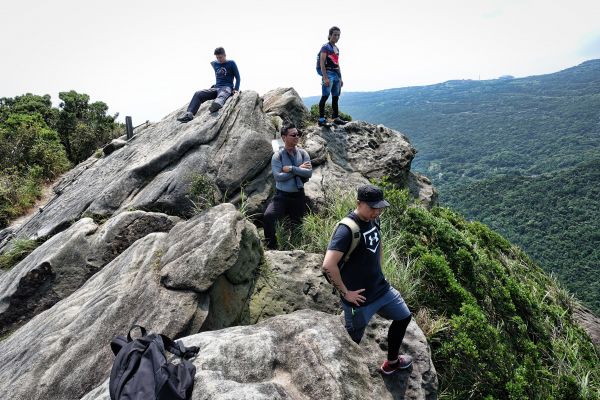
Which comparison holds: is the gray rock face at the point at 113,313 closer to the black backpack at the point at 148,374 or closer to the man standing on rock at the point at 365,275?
the black backpack at the point at 148,374

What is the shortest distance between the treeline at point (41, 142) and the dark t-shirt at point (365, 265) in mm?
15521

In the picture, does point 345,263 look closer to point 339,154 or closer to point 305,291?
point 305,291

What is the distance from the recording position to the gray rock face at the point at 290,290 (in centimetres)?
644

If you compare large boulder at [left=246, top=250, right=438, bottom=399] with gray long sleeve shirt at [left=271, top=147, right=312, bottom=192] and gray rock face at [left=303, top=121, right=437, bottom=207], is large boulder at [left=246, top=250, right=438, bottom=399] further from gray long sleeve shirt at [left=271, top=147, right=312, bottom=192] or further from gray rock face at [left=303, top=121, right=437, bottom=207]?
gray rock face at [left=303, top=121, right=437, bottom=207]

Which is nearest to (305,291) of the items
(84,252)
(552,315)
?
(84,252)

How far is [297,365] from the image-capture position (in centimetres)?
416

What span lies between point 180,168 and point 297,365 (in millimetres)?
6773

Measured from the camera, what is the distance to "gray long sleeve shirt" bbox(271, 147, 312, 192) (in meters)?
7.75

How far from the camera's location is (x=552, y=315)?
30.1ft

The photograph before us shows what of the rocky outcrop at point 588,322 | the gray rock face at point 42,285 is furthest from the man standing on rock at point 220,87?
the rocky outcrop at point 588,322

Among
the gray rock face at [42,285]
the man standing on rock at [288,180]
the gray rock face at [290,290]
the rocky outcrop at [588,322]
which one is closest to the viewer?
the gray rock face at [290,290]

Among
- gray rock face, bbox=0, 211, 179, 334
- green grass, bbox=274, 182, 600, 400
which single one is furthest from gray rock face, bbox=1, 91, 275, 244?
green grass, bbox=274, 182, 600, 400

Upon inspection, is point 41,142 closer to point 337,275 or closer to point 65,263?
point 65,263

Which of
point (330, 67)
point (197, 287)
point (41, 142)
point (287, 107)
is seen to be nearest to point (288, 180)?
point (197, 287)
